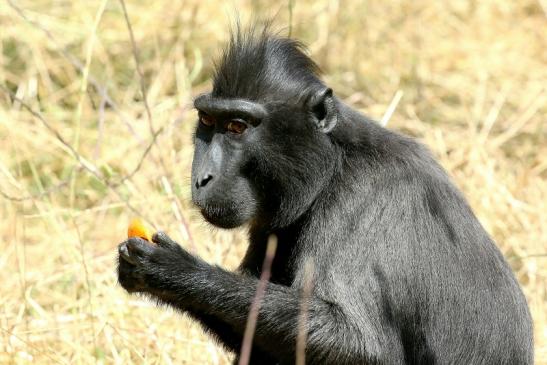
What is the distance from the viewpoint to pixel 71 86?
34.2 ft

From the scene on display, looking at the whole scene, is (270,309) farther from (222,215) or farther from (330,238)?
(222,215)

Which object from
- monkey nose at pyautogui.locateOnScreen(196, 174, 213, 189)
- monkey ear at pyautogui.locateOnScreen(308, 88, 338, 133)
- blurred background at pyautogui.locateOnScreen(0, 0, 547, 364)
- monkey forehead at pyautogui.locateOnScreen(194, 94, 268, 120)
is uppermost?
monkey ear at pyautogui.locateOnScreen(308, 88, 338, 133)

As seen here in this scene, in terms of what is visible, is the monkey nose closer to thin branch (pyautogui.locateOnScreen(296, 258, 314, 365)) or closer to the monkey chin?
the monkey chin

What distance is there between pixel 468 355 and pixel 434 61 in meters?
6.40

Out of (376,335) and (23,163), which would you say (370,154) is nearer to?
(376,335)

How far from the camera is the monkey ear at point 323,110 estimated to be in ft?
18.3

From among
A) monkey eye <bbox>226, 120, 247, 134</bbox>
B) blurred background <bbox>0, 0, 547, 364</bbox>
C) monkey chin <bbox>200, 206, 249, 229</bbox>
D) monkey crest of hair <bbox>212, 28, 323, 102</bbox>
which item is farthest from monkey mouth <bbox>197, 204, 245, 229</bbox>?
blurred background <bbox>0, 0, 547, 364</bbox>

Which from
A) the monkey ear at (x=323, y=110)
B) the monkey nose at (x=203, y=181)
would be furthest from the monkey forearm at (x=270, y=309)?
the monkey ear at (x=323, y=110)

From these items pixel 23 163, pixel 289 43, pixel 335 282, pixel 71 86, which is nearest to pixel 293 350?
pixel 335 282

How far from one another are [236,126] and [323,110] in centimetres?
44

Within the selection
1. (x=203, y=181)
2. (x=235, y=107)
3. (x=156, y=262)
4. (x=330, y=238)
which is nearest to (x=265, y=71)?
(x=235, y=107)

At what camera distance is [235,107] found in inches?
216

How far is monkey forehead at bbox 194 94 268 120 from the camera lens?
5484mm

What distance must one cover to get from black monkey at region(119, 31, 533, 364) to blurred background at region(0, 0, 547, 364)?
4.23 feet
